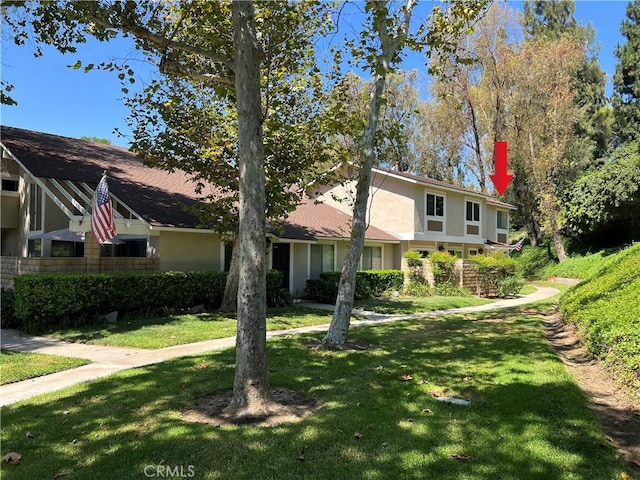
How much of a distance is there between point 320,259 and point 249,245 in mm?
15583

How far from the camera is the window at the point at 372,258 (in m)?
23.3

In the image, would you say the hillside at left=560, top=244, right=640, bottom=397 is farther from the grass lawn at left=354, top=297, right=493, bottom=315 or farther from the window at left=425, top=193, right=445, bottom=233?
the window at left=425, top=193, right=445, bottom=233

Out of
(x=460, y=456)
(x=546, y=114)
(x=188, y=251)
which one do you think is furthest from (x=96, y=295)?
(x=546, y=114)

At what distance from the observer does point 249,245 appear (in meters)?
5.37

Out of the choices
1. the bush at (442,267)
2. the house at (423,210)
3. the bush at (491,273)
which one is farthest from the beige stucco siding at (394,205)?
the bush at (491,273)

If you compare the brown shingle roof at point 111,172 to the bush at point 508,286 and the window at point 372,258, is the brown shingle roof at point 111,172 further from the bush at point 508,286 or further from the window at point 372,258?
the bush at point 508,286

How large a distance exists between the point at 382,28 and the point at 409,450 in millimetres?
7696

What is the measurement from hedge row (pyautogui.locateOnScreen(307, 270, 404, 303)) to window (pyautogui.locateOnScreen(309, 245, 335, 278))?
1.19 metres

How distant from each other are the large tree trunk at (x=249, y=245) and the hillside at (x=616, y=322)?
449cm

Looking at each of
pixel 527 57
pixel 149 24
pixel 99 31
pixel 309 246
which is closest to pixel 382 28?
pixel 149 24

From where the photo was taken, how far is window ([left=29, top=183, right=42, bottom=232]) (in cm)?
1586

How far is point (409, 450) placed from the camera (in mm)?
4246

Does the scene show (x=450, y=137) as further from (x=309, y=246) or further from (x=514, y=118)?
(x=309, y=246)

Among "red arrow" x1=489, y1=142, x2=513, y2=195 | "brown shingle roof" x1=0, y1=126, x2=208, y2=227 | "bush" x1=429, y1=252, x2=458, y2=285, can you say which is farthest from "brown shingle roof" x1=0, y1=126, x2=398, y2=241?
"red arrow" x1=489, y1=142, x2=513, y2=195
